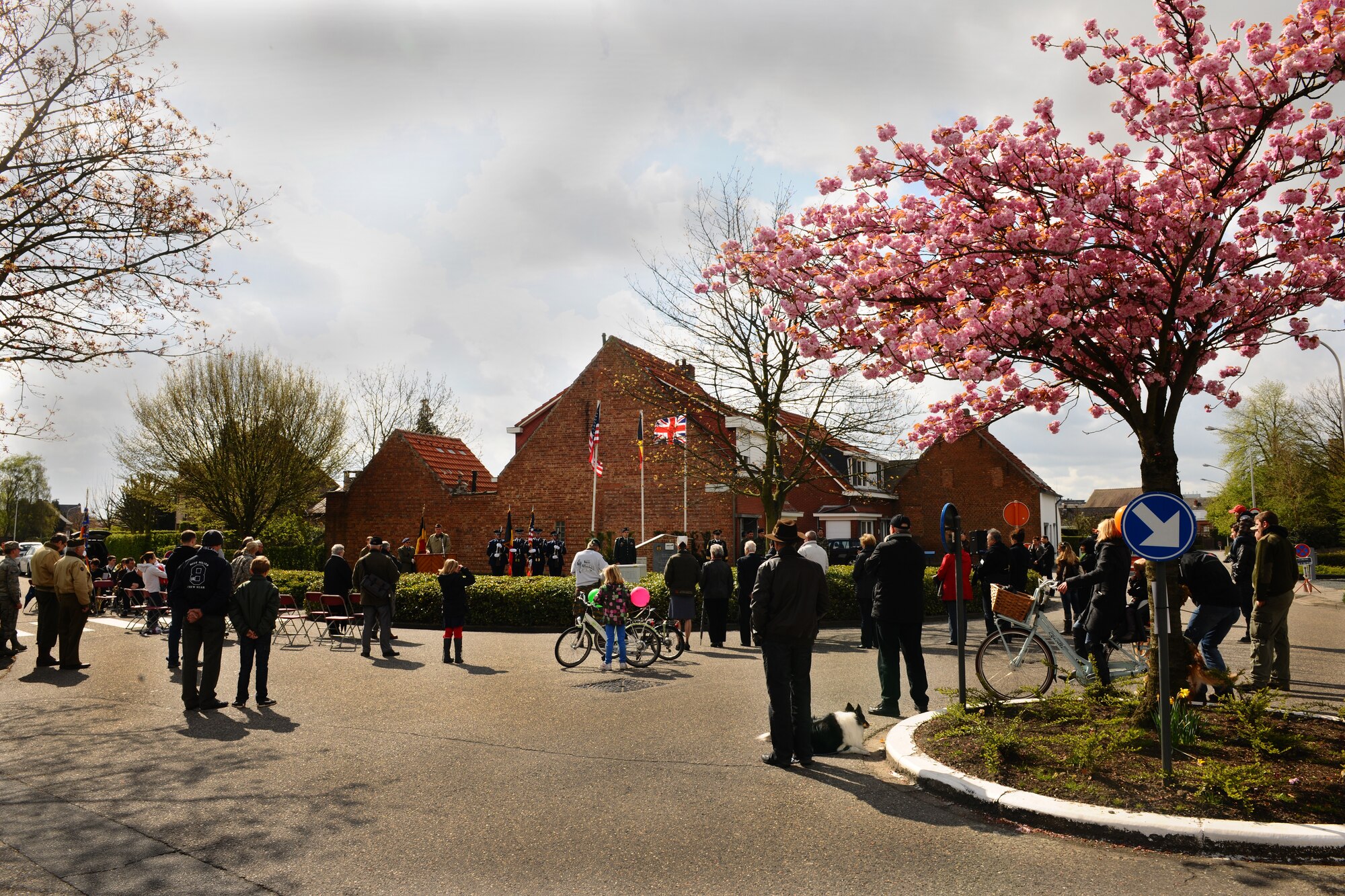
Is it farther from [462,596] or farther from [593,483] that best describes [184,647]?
[593,483]

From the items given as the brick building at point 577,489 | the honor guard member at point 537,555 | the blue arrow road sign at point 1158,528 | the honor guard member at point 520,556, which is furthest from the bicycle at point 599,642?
the honor guard member at point 537,555

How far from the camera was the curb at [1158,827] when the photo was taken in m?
5.02

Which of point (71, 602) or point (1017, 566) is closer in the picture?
point (71, 602)

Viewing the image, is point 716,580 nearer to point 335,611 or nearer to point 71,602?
point 335,611

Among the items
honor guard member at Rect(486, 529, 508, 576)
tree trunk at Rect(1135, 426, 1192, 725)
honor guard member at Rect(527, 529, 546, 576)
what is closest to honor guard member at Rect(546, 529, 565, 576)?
honor guard member at Rect(527, 529, 546, 576)

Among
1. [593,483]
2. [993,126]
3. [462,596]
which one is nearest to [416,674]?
[462,596]

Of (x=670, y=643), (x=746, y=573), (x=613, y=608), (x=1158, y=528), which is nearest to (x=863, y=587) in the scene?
(x=746, y=573)

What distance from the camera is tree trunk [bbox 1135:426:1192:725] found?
698 centimetres

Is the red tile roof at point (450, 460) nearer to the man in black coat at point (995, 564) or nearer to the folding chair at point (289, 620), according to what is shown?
the folding chair at point (289, 620)

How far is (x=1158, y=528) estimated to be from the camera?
6.11m

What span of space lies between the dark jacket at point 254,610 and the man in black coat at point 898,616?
6591mm

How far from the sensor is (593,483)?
3519cm

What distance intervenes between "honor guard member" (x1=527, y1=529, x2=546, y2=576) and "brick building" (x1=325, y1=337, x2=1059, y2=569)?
3049mm

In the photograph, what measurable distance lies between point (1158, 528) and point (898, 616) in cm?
321
